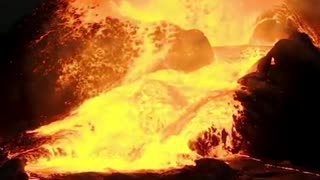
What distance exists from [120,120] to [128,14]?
3.77 m

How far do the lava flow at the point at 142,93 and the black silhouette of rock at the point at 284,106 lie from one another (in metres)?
0.38

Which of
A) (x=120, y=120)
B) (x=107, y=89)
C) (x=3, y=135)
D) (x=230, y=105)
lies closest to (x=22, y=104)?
(x=3, y=135)

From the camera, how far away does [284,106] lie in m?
14.9

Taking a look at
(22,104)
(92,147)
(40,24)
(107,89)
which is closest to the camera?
(92,147)

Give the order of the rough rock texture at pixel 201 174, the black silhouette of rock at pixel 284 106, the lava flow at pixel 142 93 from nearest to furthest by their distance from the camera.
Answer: the rough rock texture at pixel 201 174
the lava flow at pixel 142 93
the black silhouette of rock at pixel 284 106

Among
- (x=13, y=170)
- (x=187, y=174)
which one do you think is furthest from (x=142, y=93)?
(x=13, y=170)

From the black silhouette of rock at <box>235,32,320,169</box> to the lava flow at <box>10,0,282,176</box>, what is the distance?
376 millimetres

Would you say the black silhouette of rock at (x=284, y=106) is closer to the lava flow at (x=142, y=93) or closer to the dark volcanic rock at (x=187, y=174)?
the lava flow at (x=142, y=93)

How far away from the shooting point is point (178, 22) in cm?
1744

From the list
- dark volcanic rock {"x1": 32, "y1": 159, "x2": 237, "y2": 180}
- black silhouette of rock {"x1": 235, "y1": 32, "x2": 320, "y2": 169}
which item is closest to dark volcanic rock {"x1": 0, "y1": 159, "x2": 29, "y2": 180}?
dark volcanic rock {"x1": 32, "y1": 159, "x2": 237, "y2": 180}

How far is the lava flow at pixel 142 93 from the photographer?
1366cm

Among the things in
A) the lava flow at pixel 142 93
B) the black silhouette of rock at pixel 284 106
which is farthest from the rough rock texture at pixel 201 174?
the black silhouette of rock at pixel 284 106

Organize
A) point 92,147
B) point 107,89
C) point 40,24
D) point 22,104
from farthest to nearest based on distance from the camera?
point 40,24
point 22,104
point 107,89
point 92,147

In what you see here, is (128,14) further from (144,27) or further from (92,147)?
(92,147)
